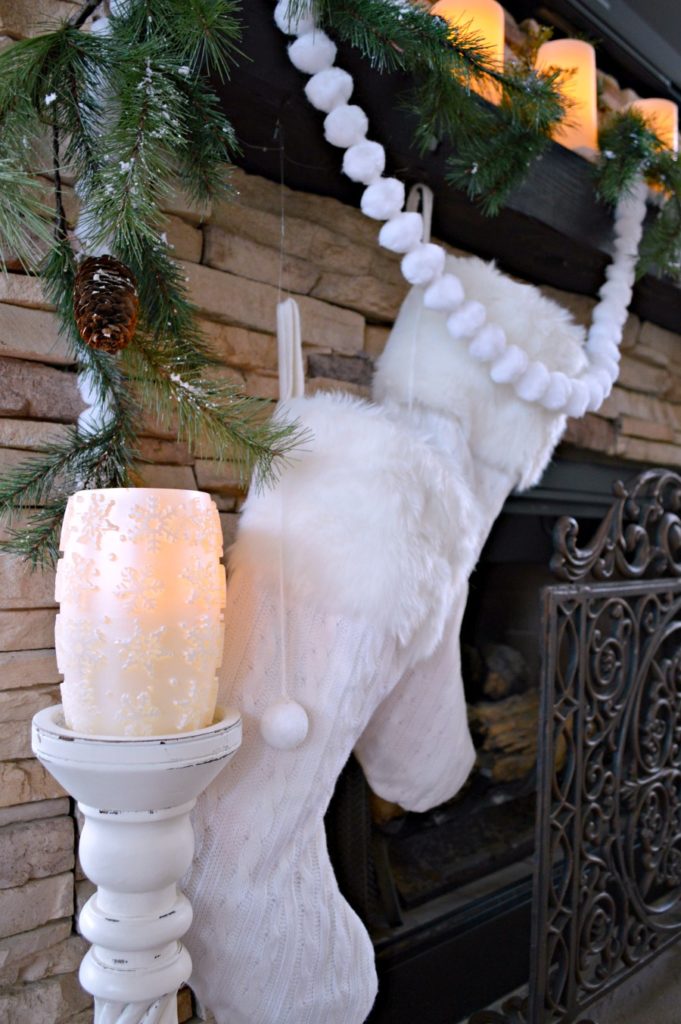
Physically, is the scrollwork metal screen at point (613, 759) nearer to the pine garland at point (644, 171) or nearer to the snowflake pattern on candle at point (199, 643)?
the pine garland at point (644, 171)

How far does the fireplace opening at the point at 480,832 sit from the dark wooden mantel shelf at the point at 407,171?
351mm

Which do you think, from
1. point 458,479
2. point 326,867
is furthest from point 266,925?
point 458,479

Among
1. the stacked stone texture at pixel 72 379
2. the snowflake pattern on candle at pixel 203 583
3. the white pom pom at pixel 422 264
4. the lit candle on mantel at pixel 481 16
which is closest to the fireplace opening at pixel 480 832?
the stacked stone texture at pixel 72 379

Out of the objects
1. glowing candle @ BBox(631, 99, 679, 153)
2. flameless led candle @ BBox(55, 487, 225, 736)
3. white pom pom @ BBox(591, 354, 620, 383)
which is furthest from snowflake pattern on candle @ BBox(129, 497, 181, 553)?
glowing candle @ BBox(631, 99, 679, 153)

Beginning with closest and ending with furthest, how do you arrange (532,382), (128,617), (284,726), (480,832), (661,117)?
(128,617), (284,726), (532,382), (661,117), (480,832)

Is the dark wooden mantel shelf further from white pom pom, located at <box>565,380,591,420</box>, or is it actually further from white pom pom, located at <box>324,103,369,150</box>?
white pom pom, located at <box>565,380,591,420</box>

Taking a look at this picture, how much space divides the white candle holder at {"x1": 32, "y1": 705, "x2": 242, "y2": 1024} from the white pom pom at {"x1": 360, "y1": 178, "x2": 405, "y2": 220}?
61 centimetres

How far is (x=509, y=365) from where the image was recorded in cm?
101

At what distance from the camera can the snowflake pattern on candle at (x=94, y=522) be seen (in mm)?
643

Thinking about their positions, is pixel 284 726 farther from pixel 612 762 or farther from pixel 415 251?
pixel 612 762

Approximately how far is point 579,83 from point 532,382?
1.83 feet

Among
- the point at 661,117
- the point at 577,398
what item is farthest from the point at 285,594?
the point at 661,117

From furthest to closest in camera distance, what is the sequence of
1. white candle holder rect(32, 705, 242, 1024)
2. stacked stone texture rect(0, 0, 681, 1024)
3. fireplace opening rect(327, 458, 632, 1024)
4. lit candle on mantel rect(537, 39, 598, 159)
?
lit candle on mantel rect(537, 39, 598, 159)
fireplace opening rect(327, 458, 632, 1024)
stacked stone texture rect(0, 0, 681, 1024)
white candle holder rect(32, 705, 242, 1024)

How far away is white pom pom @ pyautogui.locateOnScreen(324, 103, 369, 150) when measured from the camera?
89 centimetres
